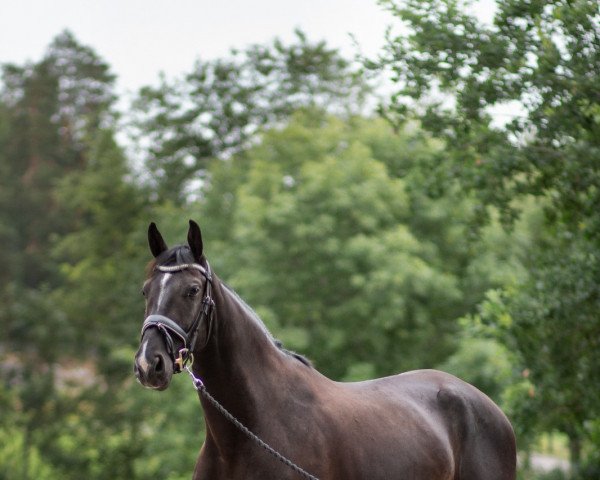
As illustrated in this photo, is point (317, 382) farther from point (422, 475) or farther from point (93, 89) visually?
point (93, 89)

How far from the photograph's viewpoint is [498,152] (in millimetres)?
9164

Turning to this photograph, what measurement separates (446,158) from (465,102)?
1.45 m

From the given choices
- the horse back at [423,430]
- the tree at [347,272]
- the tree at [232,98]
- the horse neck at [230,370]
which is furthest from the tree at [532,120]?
the tree at [232,98]

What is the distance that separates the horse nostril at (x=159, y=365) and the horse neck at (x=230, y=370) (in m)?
0.48

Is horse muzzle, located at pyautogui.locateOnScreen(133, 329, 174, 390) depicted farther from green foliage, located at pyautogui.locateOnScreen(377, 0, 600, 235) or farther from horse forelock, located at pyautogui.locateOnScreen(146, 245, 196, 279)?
green foliage, located at pyautogui.locateOnScreen(377, 0, 600, 235)

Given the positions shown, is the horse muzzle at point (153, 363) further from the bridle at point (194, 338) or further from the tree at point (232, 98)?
the tree at point (232, 98)

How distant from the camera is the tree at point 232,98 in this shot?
3167 centimetres

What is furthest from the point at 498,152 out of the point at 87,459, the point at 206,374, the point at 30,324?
the point at 30,324

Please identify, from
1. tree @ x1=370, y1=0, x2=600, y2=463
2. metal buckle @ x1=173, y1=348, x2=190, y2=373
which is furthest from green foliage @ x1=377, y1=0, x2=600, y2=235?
metal buckle @ x1=173, y1=348, x2=190, y2=373

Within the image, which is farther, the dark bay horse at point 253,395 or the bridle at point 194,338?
the dark bay horse at point 253,395

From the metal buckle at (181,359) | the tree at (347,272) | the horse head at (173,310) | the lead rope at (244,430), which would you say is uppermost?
the horse head at (173,310)

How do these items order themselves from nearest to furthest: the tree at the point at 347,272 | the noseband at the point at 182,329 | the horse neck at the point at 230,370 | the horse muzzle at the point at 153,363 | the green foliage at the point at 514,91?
the horse muzzle at the point at 153,363 < the noseband at the point at 182,329 < the horse neck at the point at 230,370 < the green foliage at the point at 514,91 < the tree at the point at 347,272

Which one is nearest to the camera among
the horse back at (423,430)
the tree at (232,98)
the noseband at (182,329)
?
the noseband at (182,329)

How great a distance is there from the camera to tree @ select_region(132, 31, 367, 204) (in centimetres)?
3167
